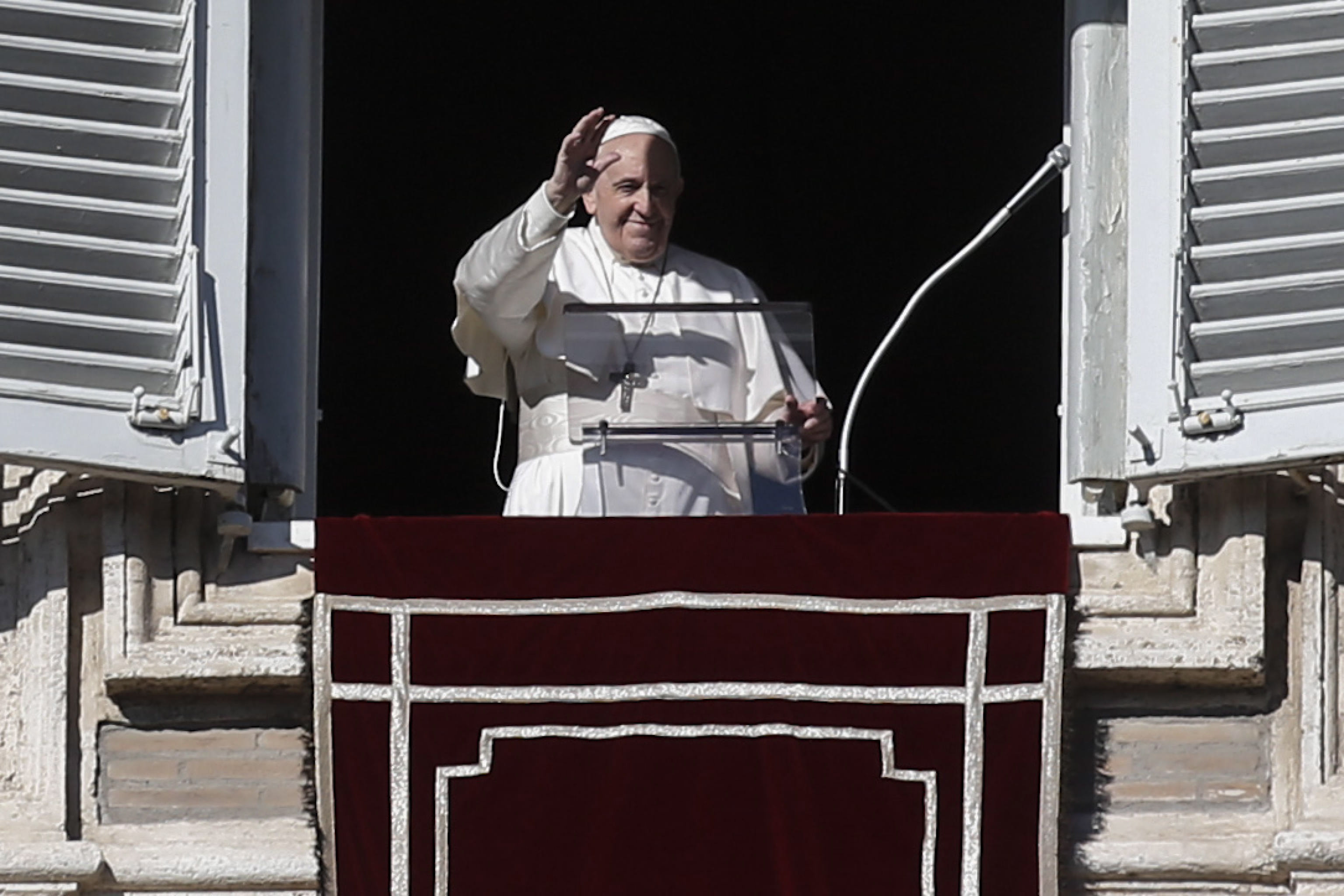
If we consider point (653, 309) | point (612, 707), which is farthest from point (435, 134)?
point (612, 707)

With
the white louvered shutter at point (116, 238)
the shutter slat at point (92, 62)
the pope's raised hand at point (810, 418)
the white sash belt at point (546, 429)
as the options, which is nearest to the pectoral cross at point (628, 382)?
the white sash belt at point (546, 429)

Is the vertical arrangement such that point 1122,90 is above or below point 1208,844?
above

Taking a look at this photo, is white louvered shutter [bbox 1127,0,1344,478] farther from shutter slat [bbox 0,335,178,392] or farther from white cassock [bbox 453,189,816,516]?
shutter slat [bbox 0,335,178,392]

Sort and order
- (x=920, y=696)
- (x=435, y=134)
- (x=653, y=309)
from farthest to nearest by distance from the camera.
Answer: (x=435, y=134)
(x=653, y=309)
(x=920, y=696)

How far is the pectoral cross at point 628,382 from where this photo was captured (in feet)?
20.7

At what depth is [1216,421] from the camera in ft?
19.3

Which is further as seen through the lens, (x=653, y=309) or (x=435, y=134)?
(x=435, y=134)

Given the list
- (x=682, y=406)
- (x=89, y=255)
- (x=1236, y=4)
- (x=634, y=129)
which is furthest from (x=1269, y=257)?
(x=89, y=255)

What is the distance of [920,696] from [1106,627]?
0.35m

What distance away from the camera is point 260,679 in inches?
235

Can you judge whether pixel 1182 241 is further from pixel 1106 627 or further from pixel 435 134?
pixel 435 134

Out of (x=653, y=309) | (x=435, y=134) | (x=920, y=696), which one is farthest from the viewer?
(x=435, y=134)

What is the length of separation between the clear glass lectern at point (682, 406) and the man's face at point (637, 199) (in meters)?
0.29

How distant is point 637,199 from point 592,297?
22cm
